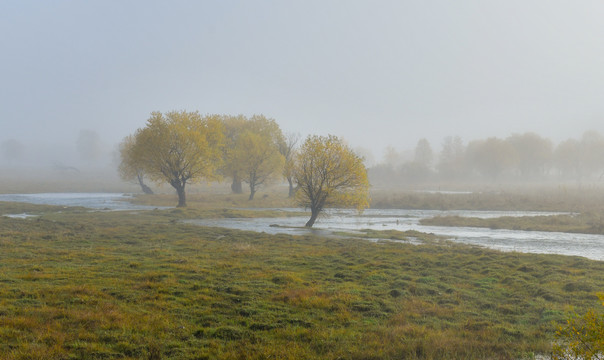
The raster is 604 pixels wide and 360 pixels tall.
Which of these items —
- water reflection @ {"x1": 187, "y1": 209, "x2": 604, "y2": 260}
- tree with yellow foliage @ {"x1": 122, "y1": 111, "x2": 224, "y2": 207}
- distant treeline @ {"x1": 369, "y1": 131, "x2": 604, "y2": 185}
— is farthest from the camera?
distant treeline @ {"x1": 369, "y1": 131, "x2": 604, "y2": 185}

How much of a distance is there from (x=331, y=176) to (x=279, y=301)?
29.4 m

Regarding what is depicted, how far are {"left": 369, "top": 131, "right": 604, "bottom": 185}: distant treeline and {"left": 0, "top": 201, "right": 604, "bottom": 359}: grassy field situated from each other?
111 meters

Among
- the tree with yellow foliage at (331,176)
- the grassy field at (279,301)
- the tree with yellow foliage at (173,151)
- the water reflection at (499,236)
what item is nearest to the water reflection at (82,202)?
the tree with yellow foliage at (173,151)

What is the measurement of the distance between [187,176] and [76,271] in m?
43.6

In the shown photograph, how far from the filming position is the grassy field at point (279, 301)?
1004 cm

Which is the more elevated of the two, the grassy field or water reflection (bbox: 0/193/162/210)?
water reflection (bbox: 0/193/162/210)

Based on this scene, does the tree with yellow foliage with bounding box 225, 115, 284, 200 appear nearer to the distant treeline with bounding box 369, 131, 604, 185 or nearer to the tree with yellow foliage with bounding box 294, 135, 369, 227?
the tree with yellow foliage with bounding box 294, 135, 369, 227

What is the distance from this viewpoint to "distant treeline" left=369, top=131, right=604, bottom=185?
117m

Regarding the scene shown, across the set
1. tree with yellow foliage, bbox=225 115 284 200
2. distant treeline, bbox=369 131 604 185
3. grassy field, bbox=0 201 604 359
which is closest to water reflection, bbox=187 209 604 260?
grassy field, bbox=0 201 604 359

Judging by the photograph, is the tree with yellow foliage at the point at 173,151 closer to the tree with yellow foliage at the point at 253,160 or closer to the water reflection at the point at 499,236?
the water reflection at the point at 499,236

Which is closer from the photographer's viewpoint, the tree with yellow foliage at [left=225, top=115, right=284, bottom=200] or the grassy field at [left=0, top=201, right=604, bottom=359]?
the grassy field at [left=0, top=201, right=604, bottom=359]

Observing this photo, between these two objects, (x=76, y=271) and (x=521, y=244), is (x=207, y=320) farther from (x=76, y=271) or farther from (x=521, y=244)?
(x=521, y=244)

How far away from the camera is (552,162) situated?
127625mm

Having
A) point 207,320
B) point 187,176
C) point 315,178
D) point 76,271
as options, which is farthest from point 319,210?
point 207,320
